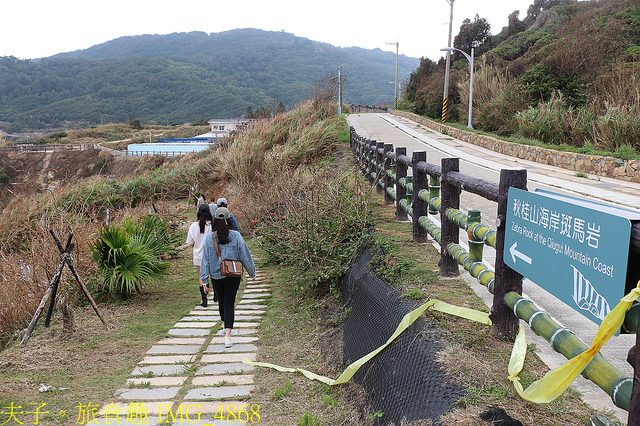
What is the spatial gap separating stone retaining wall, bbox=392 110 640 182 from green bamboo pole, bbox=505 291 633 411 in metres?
11.7

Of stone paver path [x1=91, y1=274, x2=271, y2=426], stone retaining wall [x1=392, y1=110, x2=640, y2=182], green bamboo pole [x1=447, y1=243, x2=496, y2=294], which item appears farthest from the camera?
stone retaining wall [x1=392, y1=110, x2=640, y2=182]

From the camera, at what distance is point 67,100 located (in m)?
→ 141

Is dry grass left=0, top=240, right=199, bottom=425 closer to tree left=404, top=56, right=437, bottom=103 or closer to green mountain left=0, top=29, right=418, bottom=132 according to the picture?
tree left=404, top=56, right=437, bottom=103

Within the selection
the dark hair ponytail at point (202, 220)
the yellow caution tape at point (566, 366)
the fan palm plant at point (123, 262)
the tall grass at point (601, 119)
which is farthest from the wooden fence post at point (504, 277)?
the tall grass at point (601, 119)

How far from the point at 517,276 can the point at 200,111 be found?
461ft

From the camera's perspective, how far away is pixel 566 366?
2.18 meters

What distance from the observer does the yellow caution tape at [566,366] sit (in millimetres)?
1854

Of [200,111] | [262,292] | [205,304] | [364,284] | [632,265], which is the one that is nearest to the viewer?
[632,265]

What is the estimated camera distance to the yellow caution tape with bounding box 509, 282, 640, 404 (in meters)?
1.85

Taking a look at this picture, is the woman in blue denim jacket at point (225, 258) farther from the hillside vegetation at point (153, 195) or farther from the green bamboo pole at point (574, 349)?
the green bamboo pole at point (574, 349)

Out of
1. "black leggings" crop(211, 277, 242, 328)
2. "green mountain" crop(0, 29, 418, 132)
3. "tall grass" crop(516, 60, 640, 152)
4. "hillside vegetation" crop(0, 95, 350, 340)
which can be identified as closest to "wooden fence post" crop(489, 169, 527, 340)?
"black leggings" crop(211, 277, 242, 328)

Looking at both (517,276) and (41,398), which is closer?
(517,276)

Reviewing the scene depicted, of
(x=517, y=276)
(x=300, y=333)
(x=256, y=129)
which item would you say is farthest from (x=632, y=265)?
(x=256, y=129)

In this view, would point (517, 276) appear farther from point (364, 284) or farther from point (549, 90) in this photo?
point (549, 90)
